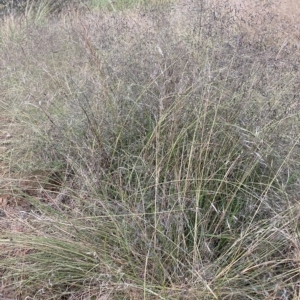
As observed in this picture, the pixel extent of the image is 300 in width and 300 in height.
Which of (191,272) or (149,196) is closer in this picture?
(191,272)

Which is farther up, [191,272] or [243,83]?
[243,83]

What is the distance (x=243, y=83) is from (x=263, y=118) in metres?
0.20

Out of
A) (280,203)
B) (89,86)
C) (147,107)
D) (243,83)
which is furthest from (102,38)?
(280,203)

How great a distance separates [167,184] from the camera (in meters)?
1.80

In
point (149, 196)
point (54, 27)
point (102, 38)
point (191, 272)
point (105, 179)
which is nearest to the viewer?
point (191, 272)

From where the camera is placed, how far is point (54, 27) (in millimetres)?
4199

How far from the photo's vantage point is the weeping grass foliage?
5.10 feet

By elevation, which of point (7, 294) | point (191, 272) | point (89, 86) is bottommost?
point (7, 294)

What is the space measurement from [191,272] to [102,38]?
198cm

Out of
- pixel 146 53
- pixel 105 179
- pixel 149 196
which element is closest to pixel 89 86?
pixel 146 53

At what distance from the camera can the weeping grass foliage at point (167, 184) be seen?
1555 mm

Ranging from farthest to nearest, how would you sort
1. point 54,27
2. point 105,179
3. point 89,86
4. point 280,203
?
point 54,27 < point 89,86 < point 105,179 < point 280,203

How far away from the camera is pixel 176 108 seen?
193 cm

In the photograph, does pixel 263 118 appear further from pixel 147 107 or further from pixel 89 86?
pixel 89 86
